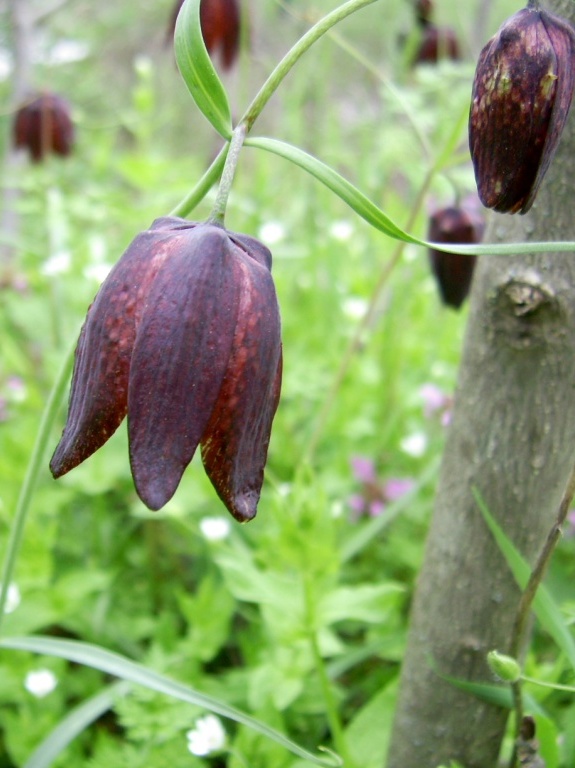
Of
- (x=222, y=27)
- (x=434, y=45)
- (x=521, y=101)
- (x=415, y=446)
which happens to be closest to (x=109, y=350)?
(x=521, y=101)

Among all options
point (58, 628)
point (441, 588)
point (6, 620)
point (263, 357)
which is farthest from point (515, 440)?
point (58, 628)

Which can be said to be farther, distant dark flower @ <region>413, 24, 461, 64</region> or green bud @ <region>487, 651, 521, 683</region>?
distant dark flower @ <region>413, 24, 461, 64</region>

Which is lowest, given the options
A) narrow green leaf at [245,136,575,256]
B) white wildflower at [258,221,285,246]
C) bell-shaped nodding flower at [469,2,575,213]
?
white wildflower at [258,221,285,246]

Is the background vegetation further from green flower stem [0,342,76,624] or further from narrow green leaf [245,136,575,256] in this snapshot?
narrow green leaf [245,136,575,256]

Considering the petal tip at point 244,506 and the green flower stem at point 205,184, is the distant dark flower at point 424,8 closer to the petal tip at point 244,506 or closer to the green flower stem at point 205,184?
the green flower stem at point 205,184

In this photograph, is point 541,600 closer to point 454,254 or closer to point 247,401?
point 247,401

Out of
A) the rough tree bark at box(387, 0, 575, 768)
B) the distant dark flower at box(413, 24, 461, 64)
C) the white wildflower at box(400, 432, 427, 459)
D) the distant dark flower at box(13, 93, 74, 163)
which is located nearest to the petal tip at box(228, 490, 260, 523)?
the rough tree bark at box(387, 0, 575, 768)
